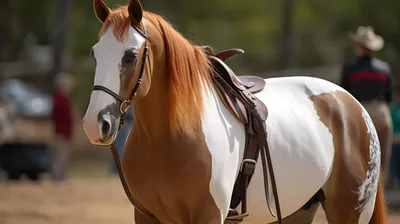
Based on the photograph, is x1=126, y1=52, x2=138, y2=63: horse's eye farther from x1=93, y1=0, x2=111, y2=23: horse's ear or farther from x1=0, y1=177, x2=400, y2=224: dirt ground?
x1=0, y1=177, x2=400, y2=224: dirt ground

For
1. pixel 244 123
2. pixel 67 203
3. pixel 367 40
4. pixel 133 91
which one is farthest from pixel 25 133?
pixel 133 91

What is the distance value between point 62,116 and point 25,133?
10.7 metres

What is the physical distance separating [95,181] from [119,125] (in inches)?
423

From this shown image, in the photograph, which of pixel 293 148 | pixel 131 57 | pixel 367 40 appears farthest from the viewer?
pixel 367 40

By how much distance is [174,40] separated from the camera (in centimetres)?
479

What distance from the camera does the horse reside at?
4.48 meters

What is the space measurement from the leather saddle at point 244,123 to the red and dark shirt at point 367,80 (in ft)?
9.67

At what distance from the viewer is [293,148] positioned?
5.30 meters

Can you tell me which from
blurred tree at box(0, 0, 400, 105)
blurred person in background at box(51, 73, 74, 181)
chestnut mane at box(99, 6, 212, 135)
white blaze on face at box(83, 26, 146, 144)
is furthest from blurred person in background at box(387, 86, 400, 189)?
white blaze on face at box(83, 26, 146, 144)

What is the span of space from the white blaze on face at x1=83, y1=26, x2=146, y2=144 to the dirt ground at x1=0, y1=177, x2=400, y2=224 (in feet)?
18.3

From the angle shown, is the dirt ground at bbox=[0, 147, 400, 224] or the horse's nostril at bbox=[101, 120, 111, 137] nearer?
the horse's nostril at bbox=[101, 120, 111, 137]

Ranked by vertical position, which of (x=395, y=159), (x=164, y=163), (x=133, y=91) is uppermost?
(x=133, y=91)

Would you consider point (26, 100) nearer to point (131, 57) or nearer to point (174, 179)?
point (174, 179)

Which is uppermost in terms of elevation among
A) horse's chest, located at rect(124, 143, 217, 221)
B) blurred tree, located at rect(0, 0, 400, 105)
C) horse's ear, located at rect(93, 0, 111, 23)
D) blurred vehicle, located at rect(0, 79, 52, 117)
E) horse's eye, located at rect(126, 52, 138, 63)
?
horse's ear, located at rect(93, 0, 111, 23)
